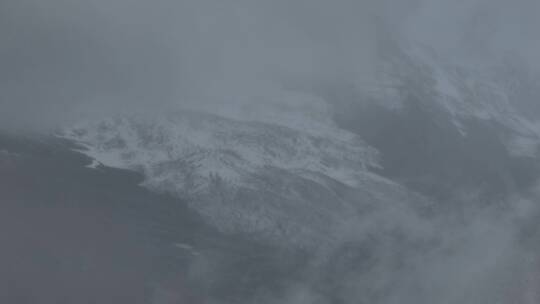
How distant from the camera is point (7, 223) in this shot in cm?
19088

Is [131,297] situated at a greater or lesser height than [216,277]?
lesser

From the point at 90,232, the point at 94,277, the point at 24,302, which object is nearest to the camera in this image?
the point at 24,302

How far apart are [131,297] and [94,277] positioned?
7.86 meters

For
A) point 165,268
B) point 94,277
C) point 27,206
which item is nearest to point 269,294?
point 165,268

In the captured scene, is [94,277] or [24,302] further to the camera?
[94,277]

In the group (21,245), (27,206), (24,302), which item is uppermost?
(27,206)

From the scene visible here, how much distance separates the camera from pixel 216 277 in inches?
7771

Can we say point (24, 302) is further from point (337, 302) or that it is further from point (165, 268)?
point (337, 302)

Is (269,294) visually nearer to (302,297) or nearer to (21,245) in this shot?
(302,297)

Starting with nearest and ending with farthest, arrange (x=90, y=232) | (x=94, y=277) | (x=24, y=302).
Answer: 1. (x=24, y=302)
2. (x=94, y=277)
3. (x=90, y=232)

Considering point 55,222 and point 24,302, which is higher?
point 55,222

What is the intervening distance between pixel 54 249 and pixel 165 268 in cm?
1960

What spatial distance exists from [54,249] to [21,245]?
6.07 metres

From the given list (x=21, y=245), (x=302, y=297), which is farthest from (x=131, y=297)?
(x=302, y=297)
